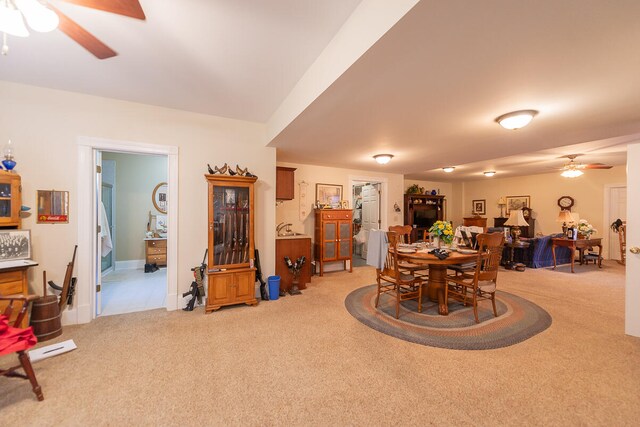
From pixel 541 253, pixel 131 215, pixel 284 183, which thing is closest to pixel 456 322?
pixel 284 183

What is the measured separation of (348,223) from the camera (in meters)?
5.43

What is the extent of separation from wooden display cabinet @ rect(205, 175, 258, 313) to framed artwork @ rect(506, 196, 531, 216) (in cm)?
836

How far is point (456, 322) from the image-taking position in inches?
117

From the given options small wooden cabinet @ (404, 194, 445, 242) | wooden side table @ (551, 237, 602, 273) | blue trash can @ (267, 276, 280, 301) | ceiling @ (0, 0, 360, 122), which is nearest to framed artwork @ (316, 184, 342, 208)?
blue trash can @ (267, 276, 280, 301)

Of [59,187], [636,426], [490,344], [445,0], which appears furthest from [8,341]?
[636,426]

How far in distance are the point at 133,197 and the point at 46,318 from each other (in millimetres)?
3663

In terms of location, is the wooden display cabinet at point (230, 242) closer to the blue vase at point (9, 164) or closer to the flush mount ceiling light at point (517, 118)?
the blue vase at point (9, 164)

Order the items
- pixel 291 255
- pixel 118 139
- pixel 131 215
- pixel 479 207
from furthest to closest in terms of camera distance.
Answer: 1. pixel 479 207
2. pixel 131 215
3. pixel 291 255
4. pixel 118 139

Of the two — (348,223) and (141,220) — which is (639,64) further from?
(141,220)

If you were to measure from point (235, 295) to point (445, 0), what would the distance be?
3.48m

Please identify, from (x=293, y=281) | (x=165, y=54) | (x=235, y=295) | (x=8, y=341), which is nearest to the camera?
(x=8, y=341)

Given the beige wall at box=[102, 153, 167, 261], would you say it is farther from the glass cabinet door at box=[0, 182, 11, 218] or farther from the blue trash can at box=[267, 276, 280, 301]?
the blue trash can at box=[267, 276, 280, 301]

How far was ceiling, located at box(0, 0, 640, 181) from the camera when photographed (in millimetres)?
1450

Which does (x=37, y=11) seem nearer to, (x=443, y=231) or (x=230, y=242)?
(x=230, y=242)
